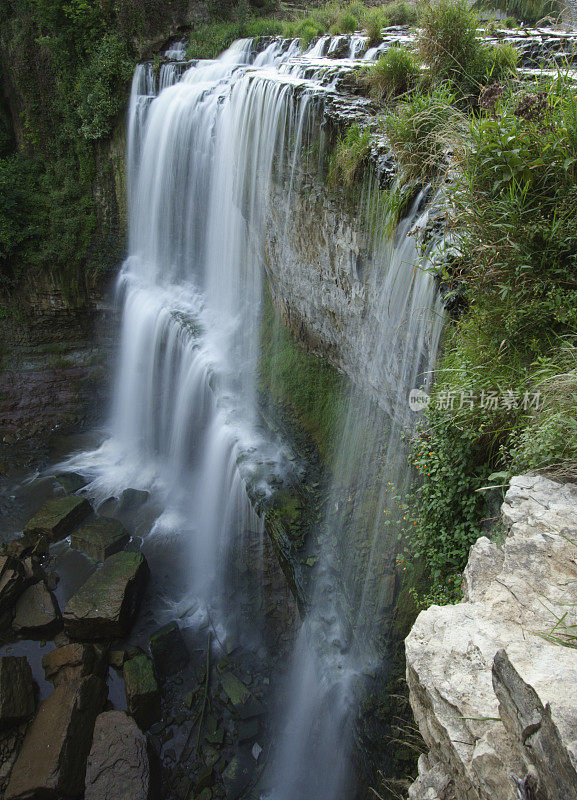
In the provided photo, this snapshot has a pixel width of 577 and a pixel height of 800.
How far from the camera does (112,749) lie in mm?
5543

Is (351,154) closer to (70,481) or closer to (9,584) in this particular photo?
(9,584)

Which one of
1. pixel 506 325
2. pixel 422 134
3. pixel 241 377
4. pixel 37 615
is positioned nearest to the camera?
pixel 506 325

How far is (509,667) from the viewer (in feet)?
6.01

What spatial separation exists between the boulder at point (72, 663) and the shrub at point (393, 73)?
805 centimetres

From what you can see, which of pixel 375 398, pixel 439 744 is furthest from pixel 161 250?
pixel 439 744

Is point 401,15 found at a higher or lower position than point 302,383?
higher

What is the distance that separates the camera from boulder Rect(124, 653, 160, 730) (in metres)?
6.03

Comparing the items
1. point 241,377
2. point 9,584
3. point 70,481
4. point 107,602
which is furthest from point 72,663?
point 241,377

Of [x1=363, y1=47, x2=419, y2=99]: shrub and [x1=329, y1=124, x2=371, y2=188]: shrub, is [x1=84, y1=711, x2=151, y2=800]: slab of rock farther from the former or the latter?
[x1=363, y1=47, x2=419, y2=99]: shrub

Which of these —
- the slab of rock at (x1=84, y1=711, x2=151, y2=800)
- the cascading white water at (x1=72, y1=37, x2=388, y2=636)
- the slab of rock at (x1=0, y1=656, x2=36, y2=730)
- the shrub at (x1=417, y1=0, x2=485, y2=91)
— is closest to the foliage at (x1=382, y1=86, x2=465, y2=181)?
the shrub at (x1=417, y1=0, x2=485, y2=91)

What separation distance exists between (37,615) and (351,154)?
7491 millimetres

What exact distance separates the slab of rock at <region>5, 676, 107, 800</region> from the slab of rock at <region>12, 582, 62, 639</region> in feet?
3.83

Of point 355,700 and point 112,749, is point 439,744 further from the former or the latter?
point 112,749

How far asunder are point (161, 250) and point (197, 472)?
504 centimetres
